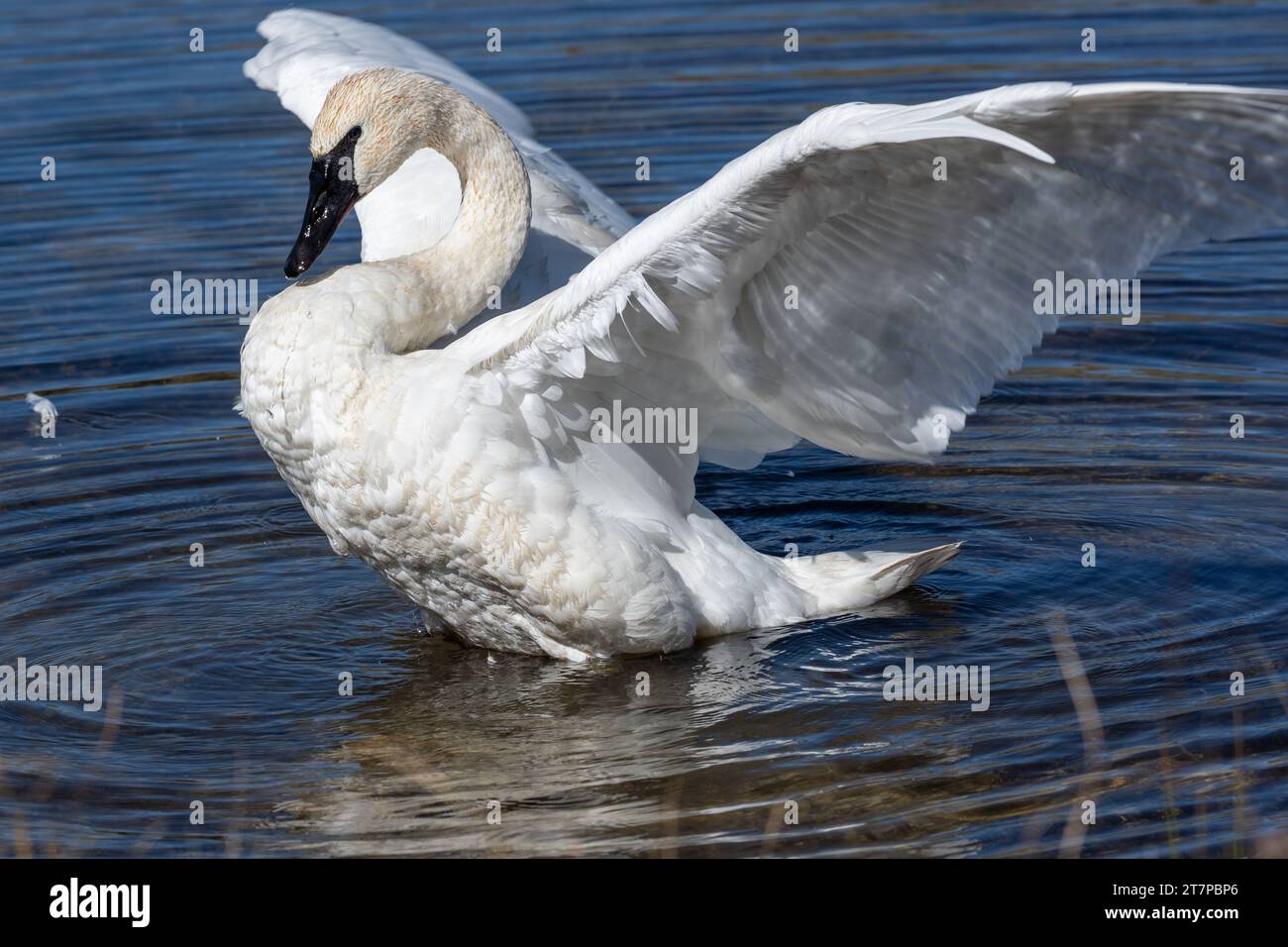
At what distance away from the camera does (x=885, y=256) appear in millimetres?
5637

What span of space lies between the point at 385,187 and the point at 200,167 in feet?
17.6

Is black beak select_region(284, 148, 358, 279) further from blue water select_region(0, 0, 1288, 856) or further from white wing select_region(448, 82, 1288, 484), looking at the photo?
blue water select_region(0, 0, 1288, 856)

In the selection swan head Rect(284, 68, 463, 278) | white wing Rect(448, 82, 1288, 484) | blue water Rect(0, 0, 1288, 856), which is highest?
swan head Rect(284, 68, 463, 278)

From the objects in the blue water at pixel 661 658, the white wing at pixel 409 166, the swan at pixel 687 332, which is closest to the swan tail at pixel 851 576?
the swan at pixel 687 332

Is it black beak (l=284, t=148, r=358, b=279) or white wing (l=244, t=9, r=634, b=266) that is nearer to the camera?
black beak (l=284, t=148, r=358, b=279)

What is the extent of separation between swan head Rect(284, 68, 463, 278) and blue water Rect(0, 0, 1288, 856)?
150 centimetres

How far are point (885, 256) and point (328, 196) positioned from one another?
1.87 m

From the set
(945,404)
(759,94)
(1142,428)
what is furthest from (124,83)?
(945,404)

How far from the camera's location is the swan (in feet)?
16.9

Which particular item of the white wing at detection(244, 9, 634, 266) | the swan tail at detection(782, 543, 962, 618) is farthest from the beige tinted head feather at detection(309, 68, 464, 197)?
the swan tail at detection(782, 543, 962, 618)

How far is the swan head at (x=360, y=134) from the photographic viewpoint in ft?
20.8

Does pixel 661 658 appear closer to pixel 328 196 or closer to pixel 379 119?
pixel 328 196

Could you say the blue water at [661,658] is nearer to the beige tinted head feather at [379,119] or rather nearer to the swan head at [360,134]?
the swan head at [360,134]

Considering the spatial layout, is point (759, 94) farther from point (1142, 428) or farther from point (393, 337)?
point (393, 337)
